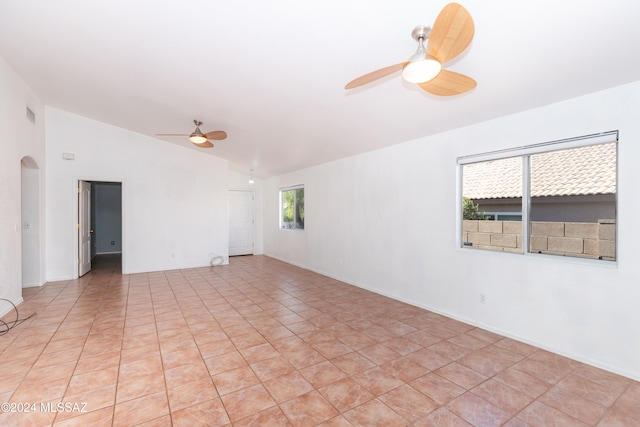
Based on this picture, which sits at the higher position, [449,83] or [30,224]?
[449,83]

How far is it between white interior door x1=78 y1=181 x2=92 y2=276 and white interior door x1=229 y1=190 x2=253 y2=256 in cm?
326

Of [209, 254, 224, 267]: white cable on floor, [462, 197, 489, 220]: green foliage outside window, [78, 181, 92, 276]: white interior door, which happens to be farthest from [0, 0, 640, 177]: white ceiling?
[209, 254, 224, 267]: white cable on floor

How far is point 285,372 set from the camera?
2504 millimetres

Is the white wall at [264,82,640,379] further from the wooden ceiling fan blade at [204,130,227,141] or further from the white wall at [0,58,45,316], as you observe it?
the white wall at [0,58,45,316]

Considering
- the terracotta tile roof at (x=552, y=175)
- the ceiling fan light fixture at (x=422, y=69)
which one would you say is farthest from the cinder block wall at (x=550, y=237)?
the ceiling fan light fixture at (x=422, y=69)

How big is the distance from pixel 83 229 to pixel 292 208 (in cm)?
453

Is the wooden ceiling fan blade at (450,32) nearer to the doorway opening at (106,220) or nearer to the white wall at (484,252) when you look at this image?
the white wall at (484,252)

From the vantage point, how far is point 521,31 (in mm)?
1932

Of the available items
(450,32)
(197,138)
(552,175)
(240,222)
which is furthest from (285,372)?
(240,222)

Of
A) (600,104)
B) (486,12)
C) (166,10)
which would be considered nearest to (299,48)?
(166,10)

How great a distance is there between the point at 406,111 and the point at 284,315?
2929mm

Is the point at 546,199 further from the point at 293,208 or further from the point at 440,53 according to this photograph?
the point at 293,208

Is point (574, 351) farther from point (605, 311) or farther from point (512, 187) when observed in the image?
point (512, 187)

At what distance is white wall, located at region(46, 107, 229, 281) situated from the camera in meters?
5.69
